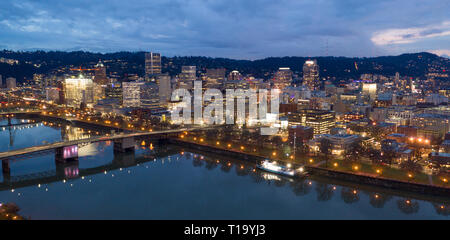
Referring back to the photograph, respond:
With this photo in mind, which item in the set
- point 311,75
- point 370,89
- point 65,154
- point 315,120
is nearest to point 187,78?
point 311,75

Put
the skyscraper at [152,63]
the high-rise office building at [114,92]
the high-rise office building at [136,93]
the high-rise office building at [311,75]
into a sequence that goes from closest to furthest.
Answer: the high-rise office building at [136,93]
the high-rise office building at [114,92]
the skyscraper at [152,63]
the high-rise office building at [311,75]

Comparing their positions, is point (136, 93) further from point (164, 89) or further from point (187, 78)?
point (187, 78)

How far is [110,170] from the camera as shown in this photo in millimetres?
12250

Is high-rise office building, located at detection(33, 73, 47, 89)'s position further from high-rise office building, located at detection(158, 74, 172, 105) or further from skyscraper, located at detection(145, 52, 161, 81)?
high-rise office building, located at detection(158, 74, 172, 105)

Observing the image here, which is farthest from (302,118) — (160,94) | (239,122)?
(160,94)

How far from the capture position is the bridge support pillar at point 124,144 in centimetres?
1462

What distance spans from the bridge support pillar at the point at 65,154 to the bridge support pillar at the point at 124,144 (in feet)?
7.10

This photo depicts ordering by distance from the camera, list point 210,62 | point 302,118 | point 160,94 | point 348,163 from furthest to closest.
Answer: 1. point 210,62
2. point 160,94
3. point 302,118
4. point 348,163

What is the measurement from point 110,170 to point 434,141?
15159 millimetres

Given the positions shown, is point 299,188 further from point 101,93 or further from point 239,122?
point 101,93

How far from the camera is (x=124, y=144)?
14602 mm

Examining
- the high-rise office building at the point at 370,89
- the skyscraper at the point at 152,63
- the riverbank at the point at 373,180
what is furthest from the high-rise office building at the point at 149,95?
the high-rise office building at the point at 370,89

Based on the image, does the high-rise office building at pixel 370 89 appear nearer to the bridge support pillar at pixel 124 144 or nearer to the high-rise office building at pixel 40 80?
the bridge support pillar at pixel 124 144

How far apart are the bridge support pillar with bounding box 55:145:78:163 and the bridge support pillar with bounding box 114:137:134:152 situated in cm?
216
